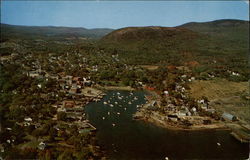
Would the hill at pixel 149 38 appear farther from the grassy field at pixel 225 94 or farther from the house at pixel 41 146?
the house at pixel 41 146

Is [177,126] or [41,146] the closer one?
[41,146]

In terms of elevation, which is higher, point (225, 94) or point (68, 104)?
point (225, 94)

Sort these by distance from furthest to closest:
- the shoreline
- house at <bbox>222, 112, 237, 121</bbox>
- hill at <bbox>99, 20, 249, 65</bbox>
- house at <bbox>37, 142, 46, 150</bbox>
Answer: hill at <bbox>99, 20, 249, 65</bbox> → house at <bbox>222, 112, 237, 121</bbox> → the shoreline → house at <bbox>37, 142, 46, 150</bbox>

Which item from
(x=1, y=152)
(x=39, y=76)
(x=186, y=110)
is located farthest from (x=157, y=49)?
(x=1, y=152)

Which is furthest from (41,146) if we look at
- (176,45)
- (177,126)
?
(176,45)

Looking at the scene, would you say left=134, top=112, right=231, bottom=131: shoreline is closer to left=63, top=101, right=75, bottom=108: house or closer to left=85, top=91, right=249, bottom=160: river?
left=85, top=91, right=249, bottom=160: river

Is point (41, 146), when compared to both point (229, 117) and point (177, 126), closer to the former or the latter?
point (177, 126)

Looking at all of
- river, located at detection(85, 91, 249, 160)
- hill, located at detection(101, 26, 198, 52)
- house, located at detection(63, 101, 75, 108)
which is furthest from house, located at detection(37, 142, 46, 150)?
hill, located at detection(101, 26, 198, 52)

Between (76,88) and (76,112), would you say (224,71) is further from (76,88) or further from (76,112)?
(76,112)

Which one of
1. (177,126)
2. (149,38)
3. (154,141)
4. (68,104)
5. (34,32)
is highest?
(149,38)
